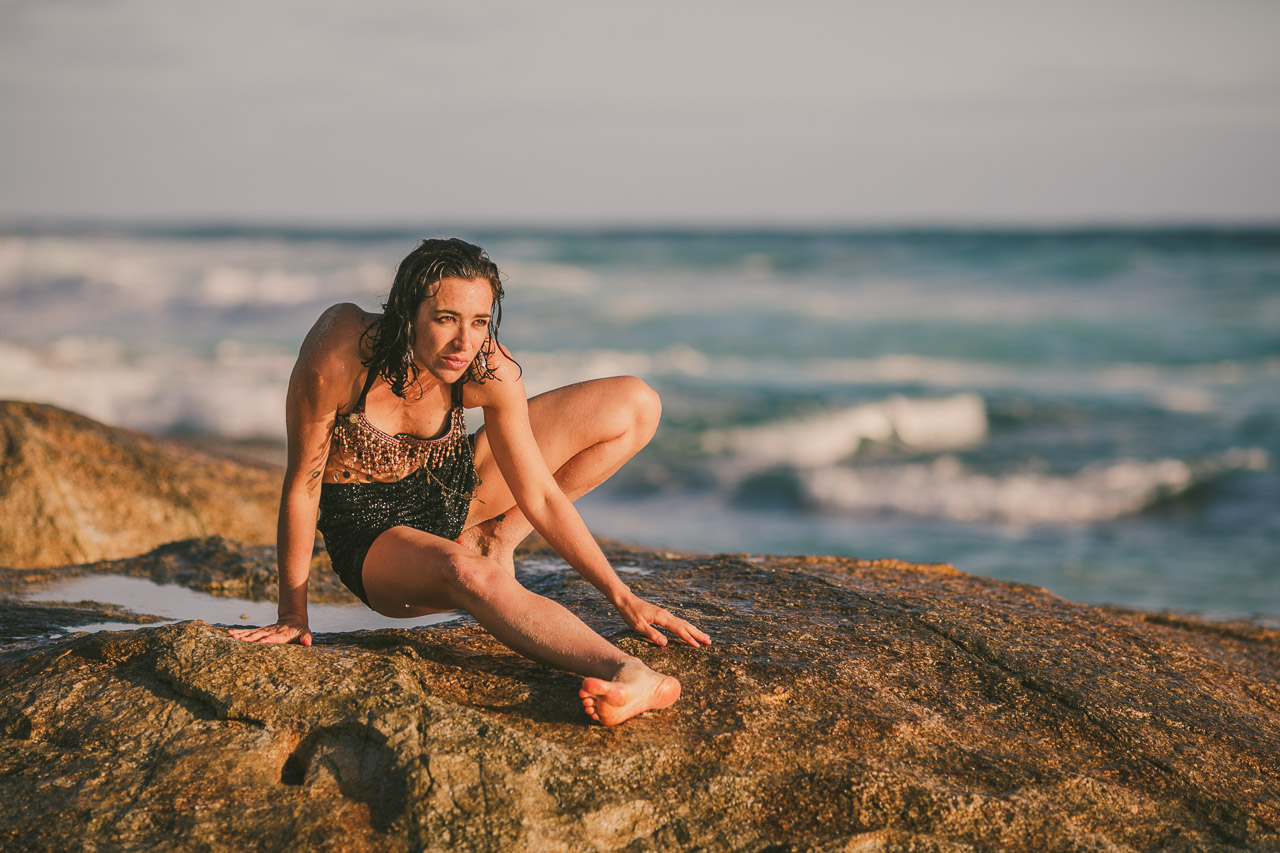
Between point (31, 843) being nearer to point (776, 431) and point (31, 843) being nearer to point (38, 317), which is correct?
point (776, 431)

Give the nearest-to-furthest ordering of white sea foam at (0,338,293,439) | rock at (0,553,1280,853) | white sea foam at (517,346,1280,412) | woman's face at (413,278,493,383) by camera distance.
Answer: rock at (0,553,1280,853) → woman's face at (413,278,493,383) → white sea foam at (0,338,293,439) → white sea foam at (517,346,1280,412)

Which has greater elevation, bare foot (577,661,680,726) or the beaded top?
the beaded top

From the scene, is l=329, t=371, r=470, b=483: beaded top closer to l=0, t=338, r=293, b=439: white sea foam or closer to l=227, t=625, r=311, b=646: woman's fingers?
l=227, t=625, r=311, b=646: woman's fingers

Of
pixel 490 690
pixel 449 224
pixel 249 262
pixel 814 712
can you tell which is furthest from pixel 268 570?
pixel 449 224

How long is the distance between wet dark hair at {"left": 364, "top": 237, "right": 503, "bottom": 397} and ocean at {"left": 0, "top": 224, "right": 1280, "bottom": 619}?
2.52 meters

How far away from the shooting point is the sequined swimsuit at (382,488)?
130 inches

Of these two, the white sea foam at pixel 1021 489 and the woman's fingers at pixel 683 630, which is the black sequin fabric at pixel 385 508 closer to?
the woman's fingers at pixel 683 630

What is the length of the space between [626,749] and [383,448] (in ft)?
4.36

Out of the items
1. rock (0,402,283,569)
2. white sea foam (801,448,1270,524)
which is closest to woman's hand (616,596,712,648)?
rock (0,402,283,569)

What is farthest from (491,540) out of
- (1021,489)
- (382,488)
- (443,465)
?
(1021,489)

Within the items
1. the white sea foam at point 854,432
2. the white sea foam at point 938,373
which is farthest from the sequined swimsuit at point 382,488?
the white sea foam at point 938,373

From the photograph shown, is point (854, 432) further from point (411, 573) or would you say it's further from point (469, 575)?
point (469, 575)

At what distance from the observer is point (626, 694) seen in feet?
8.38

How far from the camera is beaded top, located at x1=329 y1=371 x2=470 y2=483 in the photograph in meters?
3.26
